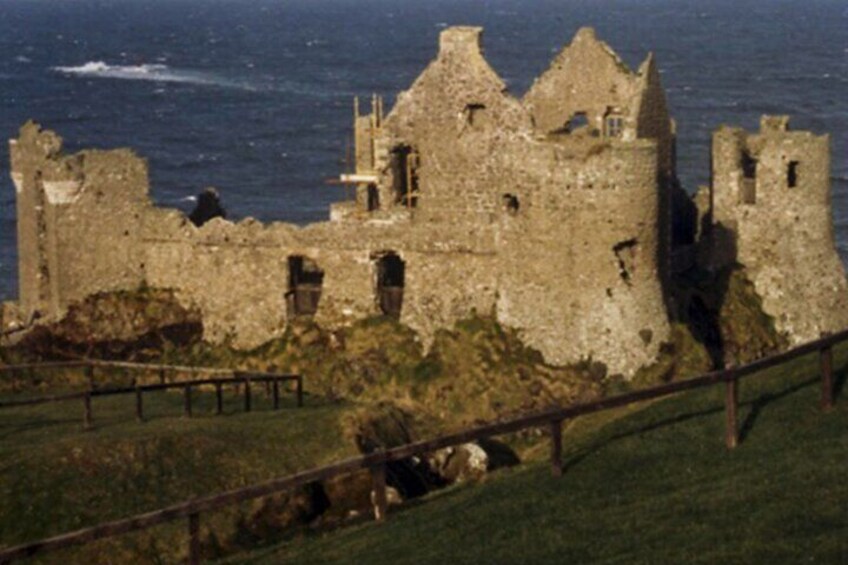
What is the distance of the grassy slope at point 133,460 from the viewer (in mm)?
32844

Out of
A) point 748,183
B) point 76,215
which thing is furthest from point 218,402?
point 748,183

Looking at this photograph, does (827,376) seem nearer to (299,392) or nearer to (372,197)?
(299,392)

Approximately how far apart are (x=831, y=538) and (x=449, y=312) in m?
23.8

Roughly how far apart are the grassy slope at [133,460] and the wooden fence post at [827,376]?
31.3 ft

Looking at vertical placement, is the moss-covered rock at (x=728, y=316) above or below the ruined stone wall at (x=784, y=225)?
below

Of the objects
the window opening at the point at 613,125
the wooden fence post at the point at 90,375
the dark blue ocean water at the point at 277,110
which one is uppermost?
the window opening at the point at 613,125

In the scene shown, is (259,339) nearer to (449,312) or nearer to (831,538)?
(449,312)

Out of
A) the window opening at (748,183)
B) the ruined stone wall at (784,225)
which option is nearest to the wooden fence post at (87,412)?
the ruined stone wall at (784,225)

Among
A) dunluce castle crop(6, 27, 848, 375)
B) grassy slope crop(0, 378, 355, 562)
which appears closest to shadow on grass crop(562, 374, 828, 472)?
grassy slope crop(0, 378, 355, 562)

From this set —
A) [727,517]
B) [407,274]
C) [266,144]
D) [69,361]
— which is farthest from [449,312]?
[266,144]

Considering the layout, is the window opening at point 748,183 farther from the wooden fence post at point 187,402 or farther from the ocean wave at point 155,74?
the ocean wave at point 155,74

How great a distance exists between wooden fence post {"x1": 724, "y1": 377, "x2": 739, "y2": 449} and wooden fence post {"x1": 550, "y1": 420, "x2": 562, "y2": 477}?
7.48 feet

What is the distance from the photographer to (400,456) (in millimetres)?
27891

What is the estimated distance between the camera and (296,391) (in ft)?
150
